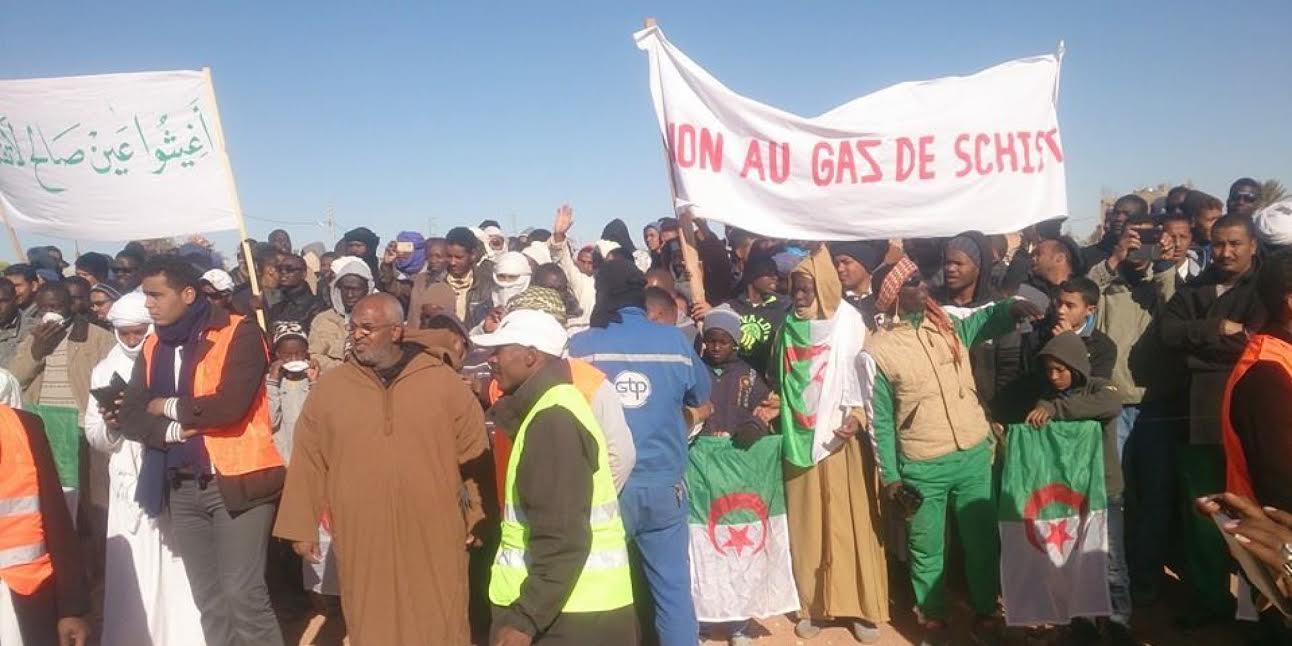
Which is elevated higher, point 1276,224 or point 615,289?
point 615,289

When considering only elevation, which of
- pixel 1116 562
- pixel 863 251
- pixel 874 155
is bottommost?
pixel 1116 562

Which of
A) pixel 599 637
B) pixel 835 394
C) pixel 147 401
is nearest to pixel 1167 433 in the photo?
pixel 835 394

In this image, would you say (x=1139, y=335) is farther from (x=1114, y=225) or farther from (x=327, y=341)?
(x=327, y=341)

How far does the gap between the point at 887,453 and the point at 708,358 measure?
3.76 ft

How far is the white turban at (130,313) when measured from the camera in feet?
14.0

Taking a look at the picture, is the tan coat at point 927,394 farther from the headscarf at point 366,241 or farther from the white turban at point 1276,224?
the headscarf at point 366,241

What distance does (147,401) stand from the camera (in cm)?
399

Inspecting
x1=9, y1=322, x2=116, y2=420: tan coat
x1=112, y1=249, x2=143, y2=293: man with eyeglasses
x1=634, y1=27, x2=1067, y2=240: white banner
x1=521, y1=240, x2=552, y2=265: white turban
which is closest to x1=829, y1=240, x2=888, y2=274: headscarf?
x1=634, y1=27, x2=1067, y2=240: white banner

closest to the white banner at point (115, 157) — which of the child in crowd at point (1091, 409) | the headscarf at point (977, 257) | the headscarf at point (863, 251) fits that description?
the headscarf at point (863, 251)

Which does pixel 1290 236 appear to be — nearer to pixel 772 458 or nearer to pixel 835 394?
pixel 835 394

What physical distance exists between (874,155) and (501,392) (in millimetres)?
2712

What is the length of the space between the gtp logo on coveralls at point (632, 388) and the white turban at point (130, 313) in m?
2.44

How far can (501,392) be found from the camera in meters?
3.73

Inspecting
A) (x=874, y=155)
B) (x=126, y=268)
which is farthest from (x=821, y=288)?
(x=126, y=268)
